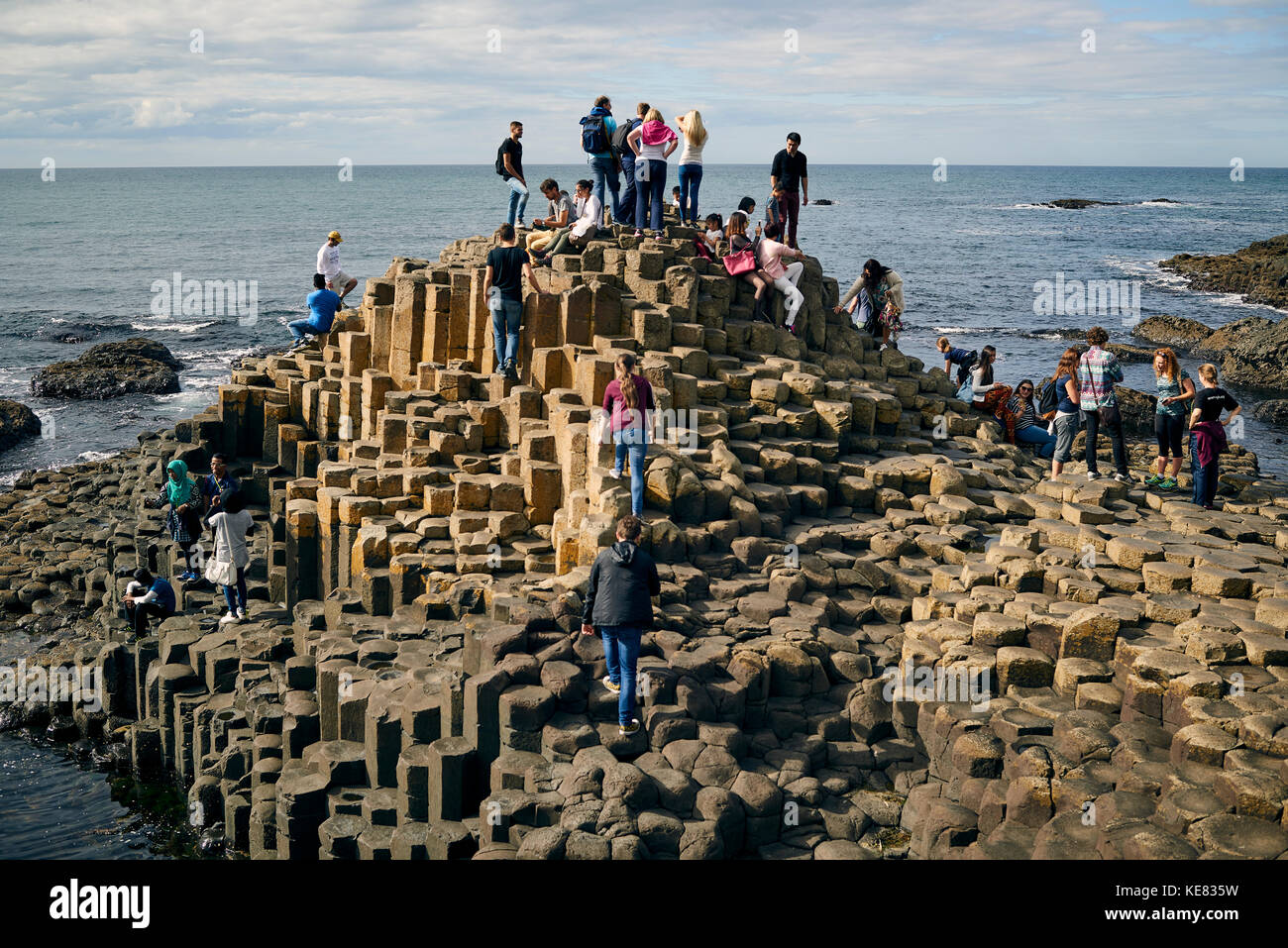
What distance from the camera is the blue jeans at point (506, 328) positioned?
55.5 ft

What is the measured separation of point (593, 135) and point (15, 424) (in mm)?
23507

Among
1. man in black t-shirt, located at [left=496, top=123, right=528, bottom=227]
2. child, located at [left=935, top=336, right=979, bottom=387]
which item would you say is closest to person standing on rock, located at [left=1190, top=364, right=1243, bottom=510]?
child, located at [left=935, top=336, right=979, bottom=387]

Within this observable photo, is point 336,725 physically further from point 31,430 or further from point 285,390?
point 31,430

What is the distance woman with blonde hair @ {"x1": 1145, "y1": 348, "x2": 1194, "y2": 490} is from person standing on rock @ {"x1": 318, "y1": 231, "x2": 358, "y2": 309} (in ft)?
47.3

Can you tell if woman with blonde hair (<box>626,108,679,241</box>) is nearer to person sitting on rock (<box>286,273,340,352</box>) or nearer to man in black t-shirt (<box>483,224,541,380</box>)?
man in black t-shirt (<box>483,224,541,380</box>)

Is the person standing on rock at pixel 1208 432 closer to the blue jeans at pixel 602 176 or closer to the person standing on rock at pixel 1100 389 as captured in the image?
the person standing on rock at pixel 1100 389

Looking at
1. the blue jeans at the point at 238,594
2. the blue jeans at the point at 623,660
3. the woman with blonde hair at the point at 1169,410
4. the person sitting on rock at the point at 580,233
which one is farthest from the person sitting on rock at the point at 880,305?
the blue jeans at the point at 238,594

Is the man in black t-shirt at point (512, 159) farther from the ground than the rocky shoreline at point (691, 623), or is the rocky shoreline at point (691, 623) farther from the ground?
the man in black t-shirt at point (512, 159)

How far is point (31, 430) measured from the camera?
34.8m

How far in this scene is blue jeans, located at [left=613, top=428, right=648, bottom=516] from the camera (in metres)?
13.3

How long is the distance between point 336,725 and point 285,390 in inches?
399

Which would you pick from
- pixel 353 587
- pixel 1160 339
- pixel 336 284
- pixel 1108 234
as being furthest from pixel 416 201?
pixel 353 587

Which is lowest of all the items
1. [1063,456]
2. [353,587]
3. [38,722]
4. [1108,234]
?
[38,722]

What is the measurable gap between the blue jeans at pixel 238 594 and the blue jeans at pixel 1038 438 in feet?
41.3
